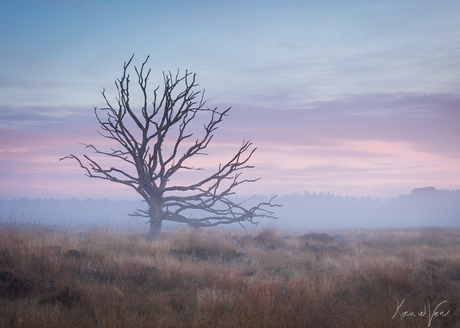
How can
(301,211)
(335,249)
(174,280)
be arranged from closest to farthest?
(174,280) < (335,249) < (301,211)

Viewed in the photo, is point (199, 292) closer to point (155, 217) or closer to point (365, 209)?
point (155, 217)

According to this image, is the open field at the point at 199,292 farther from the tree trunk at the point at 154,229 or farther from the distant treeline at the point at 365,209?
the distant treeline at the point at 365,209

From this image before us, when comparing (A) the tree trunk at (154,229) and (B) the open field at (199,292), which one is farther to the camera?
(A) the tree trunk at (154,229)

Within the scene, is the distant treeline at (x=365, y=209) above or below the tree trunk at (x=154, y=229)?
below

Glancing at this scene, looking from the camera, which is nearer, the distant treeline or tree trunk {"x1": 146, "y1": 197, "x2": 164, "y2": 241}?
tree trunk {"x1": 146, "y1": 197, "x2": 164, "y2": 241}

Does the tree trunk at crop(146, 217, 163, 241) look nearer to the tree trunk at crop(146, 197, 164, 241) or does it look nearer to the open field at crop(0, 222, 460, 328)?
the tree trunk at crop(146, 197, 164, 241)

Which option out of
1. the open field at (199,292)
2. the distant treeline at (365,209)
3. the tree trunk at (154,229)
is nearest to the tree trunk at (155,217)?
the tree trunk at (154,229)

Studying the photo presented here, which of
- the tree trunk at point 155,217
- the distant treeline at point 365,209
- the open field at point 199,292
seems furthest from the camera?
the distant treeline at point 365,209

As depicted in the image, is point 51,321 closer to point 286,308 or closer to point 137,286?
point 137,286

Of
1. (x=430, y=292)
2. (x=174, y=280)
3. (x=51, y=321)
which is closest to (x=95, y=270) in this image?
(x=174, y=280)

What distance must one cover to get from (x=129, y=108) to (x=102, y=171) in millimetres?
3021

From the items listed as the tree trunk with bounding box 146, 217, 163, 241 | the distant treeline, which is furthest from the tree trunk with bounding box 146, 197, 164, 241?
the distant treeline

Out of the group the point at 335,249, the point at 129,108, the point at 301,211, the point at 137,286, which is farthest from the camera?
the point at 301,211

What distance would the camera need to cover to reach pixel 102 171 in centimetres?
1312
